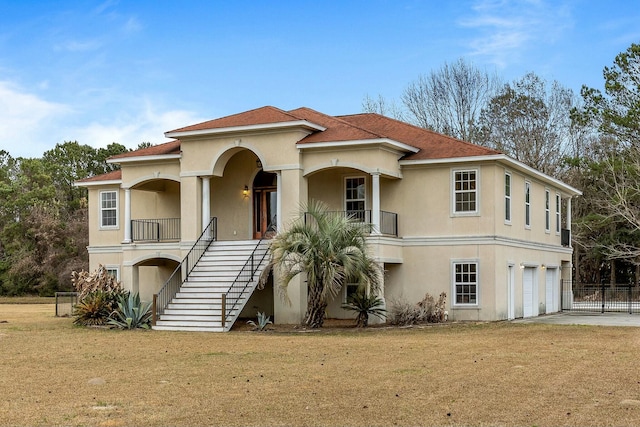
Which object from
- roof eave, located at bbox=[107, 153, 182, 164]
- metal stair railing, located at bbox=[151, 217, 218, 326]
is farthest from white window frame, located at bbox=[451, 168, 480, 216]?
roof eave, located at bbox=[107, 153, 182, 164]

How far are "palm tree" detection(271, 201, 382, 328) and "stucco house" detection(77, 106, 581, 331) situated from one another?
5.65 ft

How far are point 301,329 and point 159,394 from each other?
519 inches

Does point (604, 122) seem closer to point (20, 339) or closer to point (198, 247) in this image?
point (198, 247)

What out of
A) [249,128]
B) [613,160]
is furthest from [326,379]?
[613,160]

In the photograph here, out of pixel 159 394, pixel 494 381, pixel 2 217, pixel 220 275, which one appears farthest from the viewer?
pixel 2 217

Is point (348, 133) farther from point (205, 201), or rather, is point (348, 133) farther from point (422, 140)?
point (205, 201)

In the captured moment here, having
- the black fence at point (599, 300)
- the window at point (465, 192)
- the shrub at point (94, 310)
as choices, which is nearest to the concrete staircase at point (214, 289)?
the shrub at point (94, 310)

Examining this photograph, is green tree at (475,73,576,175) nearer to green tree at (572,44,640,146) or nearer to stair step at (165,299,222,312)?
green tree at (572,44,640,146)

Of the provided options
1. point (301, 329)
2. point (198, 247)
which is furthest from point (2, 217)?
point (301, 329)

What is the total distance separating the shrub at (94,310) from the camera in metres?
29.2

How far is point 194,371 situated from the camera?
16562 millimetres

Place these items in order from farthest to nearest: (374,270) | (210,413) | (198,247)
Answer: (198,247)
(374,270)
(210,413)

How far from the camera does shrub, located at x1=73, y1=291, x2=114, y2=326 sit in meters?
29.2

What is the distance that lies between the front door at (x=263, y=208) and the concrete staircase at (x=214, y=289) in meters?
2.45
